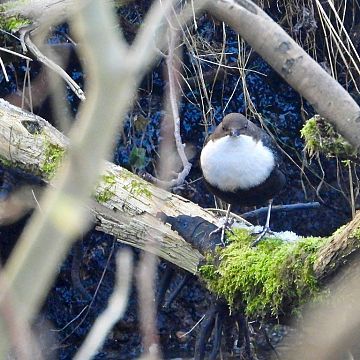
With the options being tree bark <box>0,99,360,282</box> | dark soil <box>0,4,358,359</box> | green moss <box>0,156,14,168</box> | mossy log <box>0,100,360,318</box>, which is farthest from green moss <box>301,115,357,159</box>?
dark soil <box>0,4,358,359</box>

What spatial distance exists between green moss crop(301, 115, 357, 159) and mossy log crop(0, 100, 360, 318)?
0.51m

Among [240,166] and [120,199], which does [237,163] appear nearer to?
[240,166]

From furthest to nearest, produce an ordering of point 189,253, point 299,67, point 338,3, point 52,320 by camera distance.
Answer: point 52,320 → point 338,3 → point 189,253 → point 299,67

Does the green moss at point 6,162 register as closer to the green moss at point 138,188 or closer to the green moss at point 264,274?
the green moss at point 138,188

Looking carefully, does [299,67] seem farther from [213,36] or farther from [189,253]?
[213,36]

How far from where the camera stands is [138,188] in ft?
10.5

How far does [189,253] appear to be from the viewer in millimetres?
3033

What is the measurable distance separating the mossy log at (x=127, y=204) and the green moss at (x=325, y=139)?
0.51m

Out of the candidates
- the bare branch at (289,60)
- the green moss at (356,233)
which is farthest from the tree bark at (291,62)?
the green moss at (356,233)

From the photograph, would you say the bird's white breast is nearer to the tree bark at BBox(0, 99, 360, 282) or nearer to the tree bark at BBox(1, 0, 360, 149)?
the tree bark at BBox(0, 99, 360, 282)

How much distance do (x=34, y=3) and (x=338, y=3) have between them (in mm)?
1880

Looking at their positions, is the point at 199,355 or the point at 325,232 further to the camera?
the point at 325,232

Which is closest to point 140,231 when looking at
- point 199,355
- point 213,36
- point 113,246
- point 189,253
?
point 189,253

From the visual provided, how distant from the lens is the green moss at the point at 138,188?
3160 millimetres
